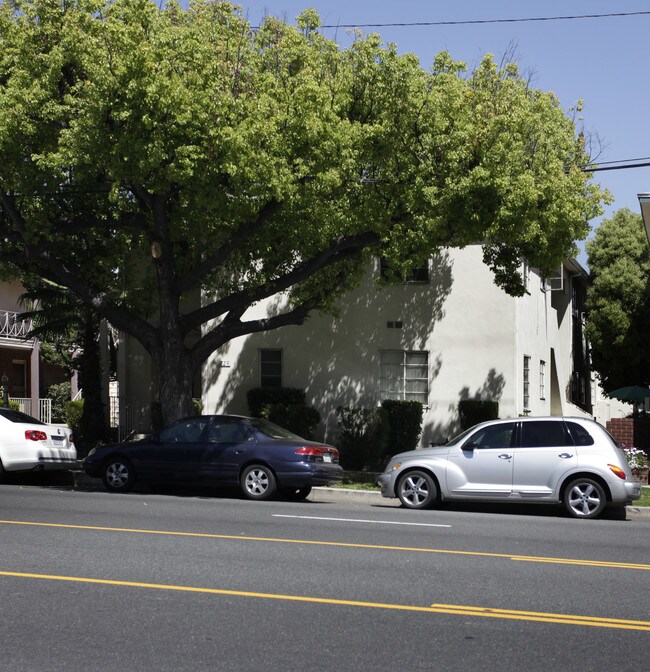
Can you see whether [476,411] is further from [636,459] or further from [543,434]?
[543,434]

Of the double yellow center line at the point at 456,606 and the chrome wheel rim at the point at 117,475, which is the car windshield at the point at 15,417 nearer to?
the chrome wheel rim at the point at 117,475

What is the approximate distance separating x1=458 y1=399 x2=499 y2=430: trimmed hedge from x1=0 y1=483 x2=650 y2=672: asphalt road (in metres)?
11.2

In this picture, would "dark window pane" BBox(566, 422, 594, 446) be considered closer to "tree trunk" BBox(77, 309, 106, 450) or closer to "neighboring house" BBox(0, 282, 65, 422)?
"tree trunk" BBox(77, 309, 106, 450)

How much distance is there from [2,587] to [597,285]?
29.9 meters

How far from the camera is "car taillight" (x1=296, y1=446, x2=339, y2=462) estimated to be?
1689 cm

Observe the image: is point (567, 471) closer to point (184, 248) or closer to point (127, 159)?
point (127, 159)

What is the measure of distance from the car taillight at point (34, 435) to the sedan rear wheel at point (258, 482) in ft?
14.9

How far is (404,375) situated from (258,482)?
9856 millimetres

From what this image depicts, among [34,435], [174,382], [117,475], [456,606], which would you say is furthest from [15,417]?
[456,606]

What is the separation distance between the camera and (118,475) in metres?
18.1

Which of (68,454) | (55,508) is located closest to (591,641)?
(55,508)

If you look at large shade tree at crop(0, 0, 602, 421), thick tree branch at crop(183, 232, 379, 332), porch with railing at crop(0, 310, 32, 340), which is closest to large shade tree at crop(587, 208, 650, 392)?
large shade tree at crop(0, 0, 602, 421)

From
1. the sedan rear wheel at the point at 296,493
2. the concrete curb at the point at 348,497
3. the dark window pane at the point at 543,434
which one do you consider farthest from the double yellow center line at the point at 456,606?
the sedan rear wheel at the point at 296,493

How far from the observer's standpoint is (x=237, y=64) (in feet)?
58.4
